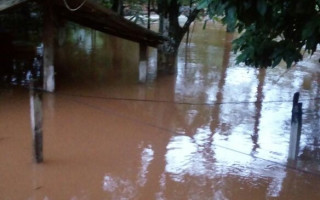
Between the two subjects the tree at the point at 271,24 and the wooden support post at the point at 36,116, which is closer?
the tree at the point at 271,24

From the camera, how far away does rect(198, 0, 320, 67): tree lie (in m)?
3.26

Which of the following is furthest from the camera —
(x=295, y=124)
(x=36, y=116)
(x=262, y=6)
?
(x=295, y=124)

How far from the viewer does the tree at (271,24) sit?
3.26 meters

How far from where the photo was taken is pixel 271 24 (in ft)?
13.9

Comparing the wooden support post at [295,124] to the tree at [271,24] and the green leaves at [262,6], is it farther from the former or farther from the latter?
the green leaves at [262,6]

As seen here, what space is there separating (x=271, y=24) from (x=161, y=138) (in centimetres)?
341

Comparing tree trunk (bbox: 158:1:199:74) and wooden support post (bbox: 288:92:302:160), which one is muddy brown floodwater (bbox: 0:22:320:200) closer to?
wooden support post (bbox: 288:92:302:160)

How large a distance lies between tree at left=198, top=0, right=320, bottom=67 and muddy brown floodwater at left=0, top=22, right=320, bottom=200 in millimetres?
1703

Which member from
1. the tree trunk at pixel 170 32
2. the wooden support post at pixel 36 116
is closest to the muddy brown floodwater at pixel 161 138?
the wooden support post at pixel 36 116

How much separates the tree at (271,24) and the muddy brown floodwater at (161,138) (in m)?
1.70

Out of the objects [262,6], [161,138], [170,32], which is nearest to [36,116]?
[161,138]

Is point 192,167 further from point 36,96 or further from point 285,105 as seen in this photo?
point 285,105

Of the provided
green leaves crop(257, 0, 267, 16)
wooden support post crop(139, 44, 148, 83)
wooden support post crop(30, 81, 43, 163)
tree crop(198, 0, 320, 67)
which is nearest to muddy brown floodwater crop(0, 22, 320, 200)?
wooden support post crop(139, 44, 148, 83)

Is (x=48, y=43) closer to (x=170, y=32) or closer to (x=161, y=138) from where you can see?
(x=161, y=138)
